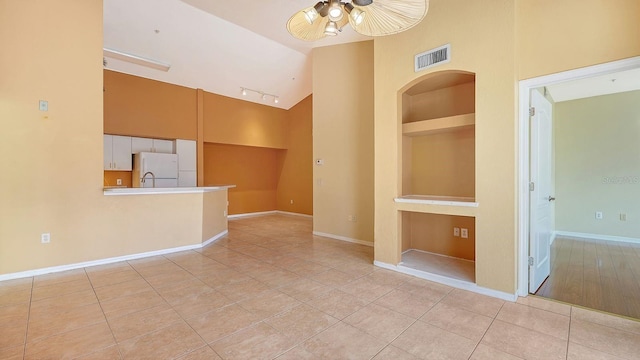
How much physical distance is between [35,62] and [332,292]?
453 cm

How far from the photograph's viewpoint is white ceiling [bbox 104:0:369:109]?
4.29 metres

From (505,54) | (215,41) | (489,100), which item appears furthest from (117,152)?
(505,54)

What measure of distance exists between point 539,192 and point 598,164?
3.57m

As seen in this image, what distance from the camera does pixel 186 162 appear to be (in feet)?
20.9

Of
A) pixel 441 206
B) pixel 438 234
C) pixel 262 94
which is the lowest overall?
pixel 438 234

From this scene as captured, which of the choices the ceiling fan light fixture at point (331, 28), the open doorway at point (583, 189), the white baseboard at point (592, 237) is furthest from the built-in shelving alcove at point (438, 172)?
the white baseboard at point (592, 237)

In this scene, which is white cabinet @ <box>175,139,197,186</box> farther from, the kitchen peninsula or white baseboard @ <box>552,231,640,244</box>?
white baseboard @ <box>552,231,640,244</box>

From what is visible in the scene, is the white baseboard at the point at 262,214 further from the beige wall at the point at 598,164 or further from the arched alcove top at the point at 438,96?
the beige wall at the point at 598,164

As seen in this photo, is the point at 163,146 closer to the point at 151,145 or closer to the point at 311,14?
the point at 151,145

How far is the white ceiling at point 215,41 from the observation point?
4.29m

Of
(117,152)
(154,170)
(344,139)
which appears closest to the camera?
(344,139)

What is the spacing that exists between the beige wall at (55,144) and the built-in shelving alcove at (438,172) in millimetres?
4115

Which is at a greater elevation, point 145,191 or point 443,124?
point 443,124

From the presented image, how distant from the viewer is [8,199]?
3170 mm
